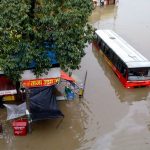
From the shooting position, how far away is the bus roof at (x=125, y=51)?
78.4ft

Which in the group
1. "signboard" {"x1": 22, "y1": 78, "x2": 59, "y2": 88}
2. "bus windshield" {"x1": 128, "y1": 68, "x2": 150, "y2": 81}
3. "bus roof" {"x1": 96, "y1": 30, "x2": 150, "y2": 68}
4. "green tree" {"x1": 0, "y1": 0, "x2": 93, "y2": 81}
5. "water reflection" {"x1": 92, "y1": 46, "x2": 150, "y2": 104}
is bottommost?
"water reflection" {"x1": 92, "y1": 46, "x2": 150, "y2": 104}

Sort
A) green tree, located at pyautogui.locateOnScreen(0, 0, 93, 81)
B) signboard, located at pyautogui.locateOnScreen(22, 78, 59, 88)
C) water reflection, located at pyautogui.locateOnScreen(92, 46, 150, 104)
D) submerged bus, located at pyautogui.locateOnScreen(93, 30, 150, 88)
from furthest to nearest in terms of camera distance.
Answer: submerged bus, located at pyautogui.locateOnScreen(93, 30, 150, 88) → water reflection, located at pyautogui.locateOnScreen(92, 46, 150, 104) → signboard, located at pyautogui.locateOnScreen(22, 78, 59, 88) → green tree, located at pyautogui.locateOnScreen(0, 0, 93, 81)

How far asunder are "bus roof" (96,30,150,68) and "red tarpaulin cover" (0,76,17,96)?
8.68 meters

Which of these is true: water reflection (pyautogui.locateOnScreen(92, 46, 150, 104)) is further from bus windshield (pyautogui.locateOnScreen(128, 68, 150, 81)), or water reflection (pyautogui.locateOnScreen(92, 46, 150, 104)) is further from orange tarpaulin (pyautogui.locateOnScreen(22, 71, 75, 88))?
orange tarpaulin (pyautogui.locateOnScreen(22, 71, 75, 88))

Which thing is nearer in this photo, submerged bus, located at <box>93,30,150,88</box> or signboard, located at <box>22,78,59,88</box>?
signboard, located at <box>22,78,59,88</box>

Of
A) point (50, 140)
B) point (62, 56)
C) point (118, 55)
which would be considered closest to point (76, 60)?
point (62, 56)

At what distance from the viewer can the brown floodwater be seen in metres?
17.6

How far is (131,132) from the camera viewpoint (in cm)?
1884

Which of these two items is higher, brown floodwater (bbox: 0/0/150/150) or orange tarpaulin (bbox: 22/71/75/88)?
orange tarpaulin (bbox: 22/71/75/88)

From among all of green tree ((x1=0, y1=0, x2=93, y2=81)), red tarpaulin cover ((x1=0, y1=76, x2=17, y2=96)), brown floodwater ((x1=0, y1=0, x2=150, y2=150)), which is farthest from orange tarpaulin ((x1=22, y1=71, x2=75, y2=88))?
brown floodwater ((x1=0, y1=0, x2=150, y2=150))

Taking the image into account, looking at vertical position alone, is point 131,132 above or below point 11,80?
below

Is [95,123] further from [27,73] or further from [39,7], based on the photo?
[39,7]

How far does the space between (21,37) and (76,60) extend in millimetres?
3352

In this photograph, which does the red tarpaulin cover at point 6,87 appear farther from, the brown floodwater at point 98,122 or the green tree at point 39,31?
the brown floodwater at point 98,122
